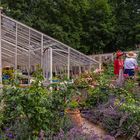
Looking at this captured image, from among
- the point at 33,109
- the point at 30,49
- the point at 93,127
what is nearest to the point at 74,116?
the point at 93,127

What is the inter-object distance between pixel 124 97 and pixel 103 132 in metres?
1.24

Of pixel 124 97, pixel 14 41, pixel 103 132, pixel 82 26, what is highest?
pixel 82 26

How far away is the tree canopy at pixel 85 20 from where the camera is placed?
109 feet

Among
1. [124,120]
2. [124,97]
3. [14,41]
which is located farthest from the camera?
[14,41]

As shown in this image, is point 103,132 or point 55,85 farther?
point 103,132

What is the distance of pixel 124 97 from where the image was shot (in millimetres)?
8234

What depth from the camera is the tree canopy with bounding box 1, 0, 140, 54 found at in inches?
1312

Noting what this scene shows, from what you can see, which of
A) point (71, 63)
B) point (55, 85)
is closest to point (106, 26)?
point (71, 63)

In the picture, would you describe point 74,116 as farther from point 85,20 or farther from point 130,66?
point 85,20

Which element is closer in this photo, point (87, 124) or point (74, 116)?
point (74, 116)

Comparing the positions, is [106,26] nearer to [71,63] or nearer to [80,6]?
[80,6]

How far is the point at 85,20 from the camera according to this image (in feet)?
128

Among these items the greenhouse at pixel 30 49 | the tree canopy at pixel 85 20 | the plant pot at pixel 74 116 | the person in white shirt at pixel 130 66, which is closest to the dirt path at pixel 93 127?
the plant pot at pixel 74 116

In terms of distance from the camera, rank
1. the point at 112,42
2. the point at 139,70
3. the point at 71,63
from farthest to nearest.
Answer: the point at 112,42 < the point at 71,63 < the point at 139,70
